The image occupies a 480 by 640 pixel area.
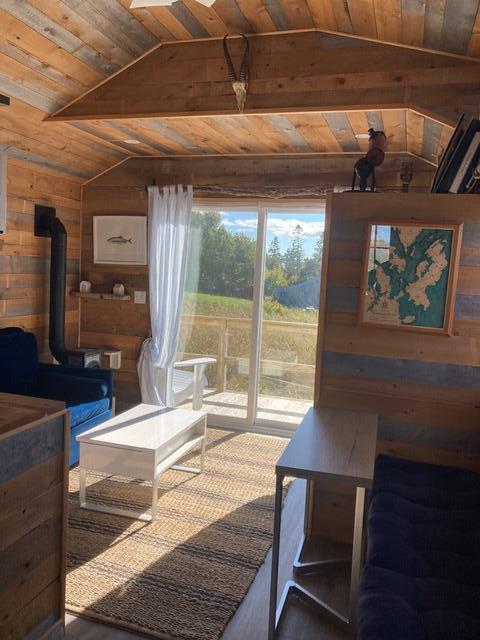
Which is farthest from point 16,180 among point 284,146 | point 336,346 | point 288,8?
point 336,346

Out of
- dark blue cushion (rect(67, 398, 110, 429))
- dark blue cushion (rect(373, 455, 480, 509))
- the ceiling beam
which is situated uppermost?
the ceiling beam

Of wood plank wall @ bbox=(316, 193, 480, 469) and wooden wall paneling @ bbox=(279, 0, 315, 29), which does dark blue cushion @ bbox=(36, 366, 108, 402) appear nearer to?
wood plank wall @ bbox=(316, 193, 480, 469)

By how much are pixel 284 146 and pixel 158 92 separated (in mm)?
1215

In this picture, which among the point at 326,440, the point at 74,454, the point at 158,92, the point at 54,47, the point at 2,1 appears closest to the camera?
the point at 326,440

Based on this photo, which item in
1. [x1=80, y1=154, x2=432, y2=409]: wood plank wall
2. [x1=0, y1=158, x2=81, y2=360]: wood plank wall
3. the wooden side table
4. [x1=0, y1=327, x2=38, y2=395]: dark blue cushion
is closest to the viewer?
the wooden side table

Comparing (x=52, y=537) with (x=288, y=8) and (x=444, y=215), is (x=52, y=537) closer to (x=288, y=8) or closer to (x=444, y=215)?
(x=444, y=215)

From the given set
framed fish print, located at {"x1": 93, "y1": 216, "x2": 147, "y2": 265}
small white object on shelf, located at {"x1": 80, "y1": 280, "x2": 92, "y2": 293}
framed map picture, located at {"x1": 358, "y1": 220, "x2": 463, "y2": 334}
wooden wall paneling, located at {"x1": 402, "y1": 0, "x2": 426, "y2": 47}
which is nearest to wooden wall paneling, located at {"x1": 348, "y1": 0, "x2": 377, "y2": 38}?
wooden wall paneling, located at {"x1": 402, "y1": 0, "x2": 426, "y2": 47}

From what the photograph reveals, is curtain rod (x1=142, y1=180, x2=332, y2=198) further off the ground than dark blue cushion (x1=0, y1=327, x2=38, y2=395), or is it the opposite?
curtain rod (x1=142, y1=180, x2=332, y2=198)

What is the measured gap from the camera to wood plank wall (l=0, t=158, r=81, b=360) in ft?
13.2

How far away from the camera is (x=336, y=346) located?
2646 millimetres

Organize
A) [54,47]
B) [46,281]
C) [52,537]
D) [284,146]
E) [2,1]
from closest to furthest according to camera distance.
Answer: [52,537], [2,1], [54,47], [284,146], [46,281]

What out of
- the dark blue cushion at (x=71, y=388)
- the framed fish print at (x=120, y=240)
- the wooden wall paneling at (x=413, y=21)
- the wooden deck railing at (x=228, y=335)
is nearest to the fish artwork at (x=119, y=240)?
the framed fish print at (x=120, y=240)

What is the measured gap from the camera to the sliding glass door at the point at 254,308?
4.54 m

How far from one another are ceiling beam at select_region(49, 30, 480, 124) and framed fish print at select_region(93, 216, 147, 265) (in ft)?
4.89
